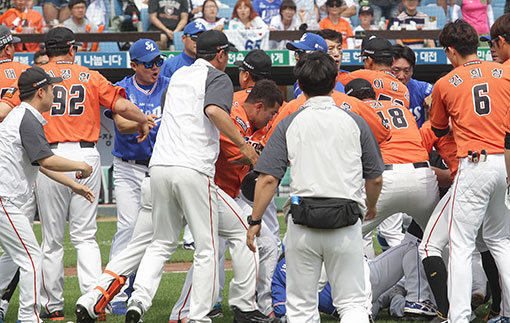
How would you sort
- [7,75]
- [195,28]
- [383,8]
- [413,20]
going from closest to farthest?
[7,75]
[195,28]
[413,20]
[383,8]

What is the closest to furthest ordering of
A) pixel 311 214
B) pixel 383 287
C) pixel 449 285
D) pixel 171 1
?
pixel 311 214, pixel 449 285, pixel 383 287, pixel 171 1

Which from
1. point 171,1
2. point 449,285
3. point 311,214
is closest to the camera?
point 311,214

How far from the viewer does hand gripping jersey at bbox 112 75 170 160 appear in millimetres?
6984

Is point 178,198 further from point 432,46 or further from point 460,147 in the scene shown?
point 432,46

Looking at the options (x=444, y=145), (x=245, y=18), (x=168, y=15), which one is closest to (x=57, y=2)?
(x=168, y=15)

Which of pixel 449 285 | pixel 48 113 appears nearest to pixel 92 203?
pixel 48 113

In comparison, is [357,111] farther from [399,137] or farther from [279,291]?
[279,291]

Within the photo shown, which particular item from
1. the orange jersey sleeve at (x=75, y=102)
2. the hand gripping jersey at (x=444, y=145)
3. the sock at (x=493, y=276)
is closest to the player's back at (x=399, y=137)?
the hand gripping jersey at (x=444, y=145)

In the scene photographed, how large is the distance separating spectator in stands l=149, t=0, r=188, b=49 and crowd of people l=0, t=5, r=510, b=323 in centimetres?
815

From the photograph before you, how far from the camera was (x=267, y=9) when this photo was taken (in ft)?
49.7

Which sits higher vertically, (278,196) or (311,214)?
(311,214)

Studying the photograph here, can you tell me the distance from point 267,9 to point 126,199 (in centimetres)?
897

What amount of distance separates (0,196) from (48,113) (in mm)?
1086

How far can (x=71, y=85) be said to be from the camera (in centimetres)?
634
